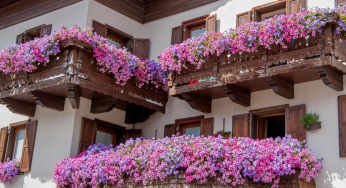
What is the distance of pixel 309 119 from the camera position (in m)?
11.4

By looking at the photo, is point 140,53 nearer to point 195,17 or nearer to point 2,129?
point 195,17

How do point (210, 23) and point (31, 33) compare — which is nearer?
point (210, 23)

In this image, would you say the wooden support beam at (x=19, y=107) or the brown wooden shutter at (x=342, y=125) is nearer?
the brown wooden shutter at (x=342, y=125)

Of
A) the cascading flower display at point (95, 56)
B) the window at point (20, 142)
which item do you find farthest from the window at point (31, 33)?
the window at point (20, 142)

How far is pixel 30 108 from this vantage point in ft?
49.6

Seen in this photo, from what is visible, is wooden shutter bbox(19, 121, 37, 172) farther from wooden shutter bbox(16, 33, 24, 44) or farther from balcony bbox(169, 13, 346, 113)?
balcony bbox(169, 13, 346, 113)

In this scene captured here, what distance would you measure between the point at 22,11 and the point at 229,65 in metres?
8.63

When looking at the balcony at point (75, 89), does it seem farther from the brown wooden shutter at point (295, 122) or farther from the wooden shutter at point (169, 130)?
the brown wooden shutter at point (295, 122)

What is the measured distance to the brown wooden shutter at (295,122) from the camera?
1154 cm

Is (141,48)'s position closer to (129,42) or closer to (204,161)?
(129,42)

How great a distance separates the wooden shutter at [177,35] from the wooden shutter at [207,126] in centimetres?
301

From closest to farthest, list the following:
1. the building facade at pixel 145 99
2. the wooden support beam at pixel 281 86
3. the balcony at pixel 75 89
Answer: the wooden support beam at pixel 281 86, the building facade at pixel 145 99, the balcony at pixel 75 89

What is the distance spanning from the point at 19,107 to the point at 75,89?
2926 mm

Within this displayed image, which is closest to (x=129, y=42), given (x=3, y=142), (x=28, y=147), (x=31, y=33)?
(x=31, y=33)
